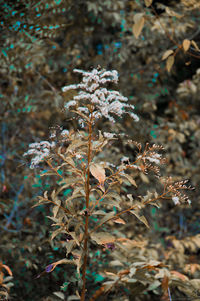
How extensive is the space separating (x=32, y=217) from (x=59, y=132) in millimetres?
1007

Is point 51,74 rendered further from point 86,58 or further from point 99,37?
point 99,37

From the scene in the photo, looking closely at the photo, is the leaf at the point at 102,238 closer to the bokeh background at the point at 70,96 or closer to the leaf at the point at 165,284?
the leaf at the point at 165,284

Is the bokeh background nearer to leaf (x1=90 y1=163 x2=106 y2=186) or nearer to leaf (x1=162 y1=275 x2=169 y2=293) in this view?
leaf (x1=162 y1=275 x2=169 y2=293)

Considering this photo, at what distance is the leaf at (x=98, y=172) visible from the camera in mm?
995

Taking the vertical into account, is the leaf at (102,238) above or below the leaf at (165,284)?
above

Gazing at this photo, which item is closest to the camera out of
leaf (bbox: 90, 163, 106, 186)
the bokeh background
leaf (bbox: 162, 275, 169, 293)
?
leaf (bbox: 90, 163, 106, 186)

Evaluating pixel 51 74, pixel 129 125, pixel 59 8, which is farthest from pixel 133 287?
pixel 51 74

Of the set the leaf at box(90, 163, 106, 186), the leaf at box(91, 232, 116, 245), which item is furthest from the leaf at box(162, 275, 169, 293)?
the leaf at box(90, 163, 106, 186)

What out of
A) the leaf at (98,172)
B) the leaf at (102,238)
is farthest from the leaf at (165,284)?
the leaf at (98,172)

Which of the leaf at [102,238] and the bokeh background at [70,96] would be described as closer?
the leaf at [102,238]

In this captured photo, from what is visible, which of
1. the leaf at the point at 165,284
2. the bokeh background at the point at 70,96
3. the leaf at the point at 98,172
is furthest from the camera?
the bokeh background at the point at 70,96

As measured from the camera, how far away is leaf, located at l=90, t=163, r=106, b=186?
995 mm

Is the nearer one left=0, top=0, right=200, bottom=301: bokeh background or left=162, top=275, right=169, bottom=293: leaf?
left=162, top=275, right=169, bottom=293: leaf

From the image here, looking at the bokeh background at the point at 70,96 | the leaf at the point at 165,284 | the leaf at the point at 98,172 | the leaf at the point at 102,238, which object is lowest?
the leaf at the point at 165,284
